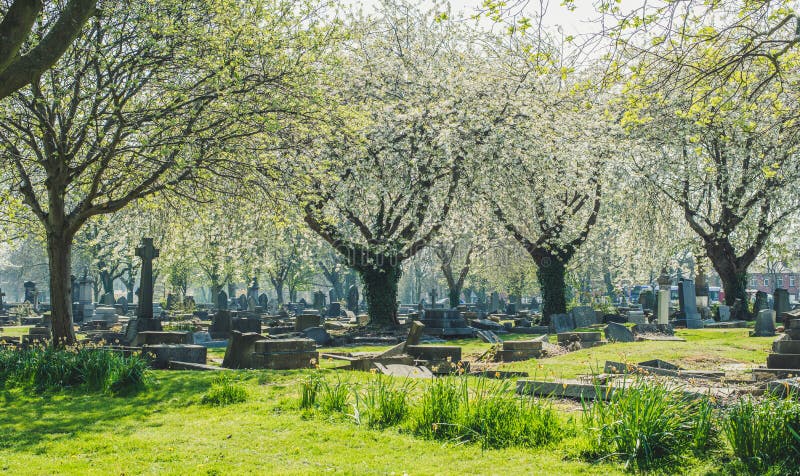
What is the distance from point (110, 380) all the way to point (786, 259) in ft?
96.5

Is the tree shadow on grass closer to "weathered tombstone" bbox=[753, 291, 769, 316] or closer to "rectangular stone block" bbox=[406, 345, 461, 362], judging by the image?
"rectangular stone block" bbox=[406, 345, 461, 362]

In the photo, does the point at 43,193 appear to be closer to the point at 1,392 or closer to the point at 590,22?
the point at 1,392

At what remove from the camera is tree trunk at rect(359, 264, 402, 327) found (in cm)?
2478

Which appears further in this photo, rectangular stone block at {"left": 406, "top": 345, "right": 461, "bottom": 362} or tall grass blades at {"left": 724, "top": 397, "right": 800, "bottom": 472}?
rectangular stone block at {"left": 406, "top": 345, "right": 461, "bottom": 362}

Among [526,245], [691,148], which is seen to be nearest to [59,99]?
[526,245]

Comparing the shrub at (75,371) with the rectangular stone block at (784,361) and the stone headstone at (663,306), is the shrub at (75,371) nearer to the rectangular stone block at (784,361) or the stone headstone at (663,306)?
the rectangular stone block at (784,361)

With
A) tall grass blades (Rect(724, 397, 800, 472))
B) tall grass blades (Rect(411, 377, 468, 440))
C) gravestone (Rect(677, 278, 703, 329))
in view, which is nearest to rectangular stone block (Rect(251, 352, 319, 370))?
tall grass blades (Rect(411, 377, 468, 440))

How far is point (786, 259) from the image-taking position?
31141 mm

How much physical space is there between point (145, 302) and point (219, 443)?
45.1 feet

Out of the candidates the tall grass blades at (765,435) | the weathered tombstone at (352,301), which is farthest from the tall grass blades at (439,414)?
the weathered tombstone at (352,301)

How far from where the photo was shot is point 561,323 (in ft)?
83.5

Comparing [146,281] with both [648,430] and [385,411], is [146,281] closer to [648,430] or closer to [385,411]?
[385,411]

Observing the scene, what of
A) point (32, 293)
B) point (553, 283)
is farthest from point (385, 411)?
point (32, 293)

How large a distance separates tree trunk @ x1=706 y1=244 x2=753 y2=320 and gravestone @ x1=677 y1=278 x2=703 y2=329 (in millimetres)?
2547
